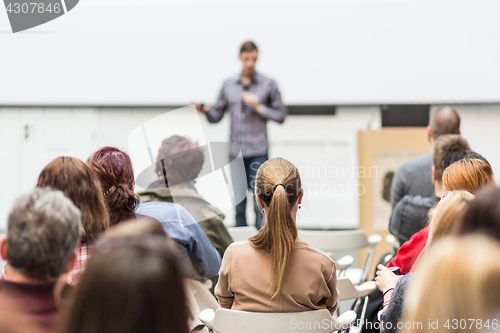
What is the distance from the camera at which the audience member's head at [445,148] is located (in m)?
2.27

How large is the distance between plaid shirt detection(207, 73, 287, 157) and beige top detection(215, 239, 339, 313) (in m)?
2.46

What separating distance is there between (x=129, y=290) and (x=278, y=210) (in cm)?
89

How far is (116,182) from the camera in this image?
1812 millimetres

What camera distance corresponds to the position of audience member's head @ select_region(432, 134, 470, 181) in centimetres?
227

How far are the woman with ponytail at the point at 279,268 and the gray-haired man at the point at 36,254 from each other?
692 mm

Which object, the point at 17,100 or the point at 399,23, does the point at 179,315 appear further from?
the point at 17,100

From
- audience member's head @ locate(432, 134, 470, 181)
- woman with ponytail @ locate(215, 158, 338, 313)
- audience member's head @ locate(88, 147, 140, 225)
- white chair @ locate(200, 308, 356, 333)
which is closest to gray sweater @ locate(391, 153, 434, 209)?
audience member's head @ locate(432, 134, 470, 181)

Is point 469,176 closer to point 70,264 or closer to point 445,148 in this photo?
point 445,148

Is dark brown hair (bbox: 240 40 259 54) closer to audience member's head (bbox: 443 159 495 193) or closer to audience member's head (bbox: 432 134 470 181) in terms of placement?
audience member's head (bbox: 432 134 470 181)

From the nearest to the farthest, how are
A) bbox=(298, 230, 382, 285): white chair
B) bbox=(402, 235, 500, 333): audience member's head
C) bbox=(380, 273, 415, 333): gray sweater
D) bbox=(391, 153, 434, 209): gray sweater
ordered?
bbox=(402, 235, 500, 333): audience member's head, bbox=(380, 273, 415, 333): gray sweater, bbox=(298, 230, 382, 285): white chair, bbox=(391, 153, 434, 209): gray sweater

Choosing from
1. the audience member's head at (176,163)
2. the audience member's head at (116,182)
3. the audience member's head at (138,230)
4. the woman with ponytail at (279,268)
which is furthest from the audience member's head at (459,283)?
the audience member's head at (176,163)

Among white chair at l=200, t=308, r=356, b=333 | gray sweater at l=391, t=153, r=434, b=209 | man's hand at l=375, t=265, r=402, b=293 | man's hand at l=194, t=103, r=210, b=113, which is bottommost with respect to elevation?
white chair at l=200, t=308, r=356, b=333

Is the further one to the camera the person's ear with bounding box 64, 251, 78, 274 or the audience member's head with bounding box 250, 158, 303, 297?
the audience member's head with bounding box 250, 158, 303, 297

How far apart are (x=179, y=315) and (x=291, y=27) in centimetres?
433
